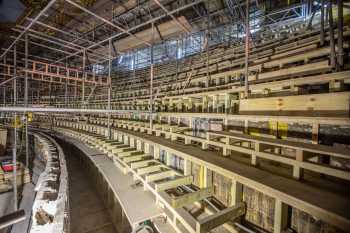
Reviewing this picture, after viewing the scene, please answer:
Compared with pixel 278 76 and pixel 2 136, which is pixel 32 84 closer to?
pixel 2 136

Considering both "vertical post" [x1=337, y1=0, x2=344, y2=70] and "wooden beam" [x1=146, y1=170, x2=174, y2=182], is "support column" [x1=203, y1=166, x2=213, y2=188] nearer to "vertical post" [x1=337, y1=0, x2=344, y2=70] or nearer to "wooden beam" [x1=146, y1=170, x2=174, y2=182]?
"wooden beam" [x1=146, y1=170, x2=174, y2=182]

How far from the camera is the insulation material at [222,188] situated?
260cm

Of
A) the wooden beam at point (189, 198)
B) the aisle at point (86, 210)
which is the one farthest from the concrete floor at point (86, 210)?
the wooden beam at point (189, 198)

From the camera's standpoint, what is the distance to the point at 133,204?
343cm

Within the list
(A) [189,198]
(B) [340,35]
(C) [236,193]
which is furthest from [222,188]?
(B) [340,35]

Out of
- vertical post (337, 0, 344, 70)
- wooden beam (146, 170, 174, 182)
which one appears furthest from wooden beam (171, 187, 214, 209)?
vertical post (337, 0, 344, 70)

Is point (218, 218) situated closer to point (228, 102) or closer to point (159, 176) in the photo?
point (159, 176)

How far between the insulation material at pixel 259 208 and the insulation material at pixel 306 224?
0.23 m

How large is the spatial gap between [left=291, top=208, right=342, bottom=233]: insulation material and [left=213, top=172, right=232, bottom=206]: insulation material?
0.84 m

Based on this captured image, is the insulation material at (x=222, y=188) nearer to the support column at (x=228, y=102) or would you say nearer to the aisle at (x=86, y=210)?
the support column at (x=228, y=102)

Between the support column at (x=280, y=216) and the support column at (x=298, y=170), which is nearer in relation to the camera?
the support column at (x=298, y=170)

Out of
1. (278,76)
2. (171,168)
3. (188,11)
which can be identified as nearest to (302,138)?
(278,76)

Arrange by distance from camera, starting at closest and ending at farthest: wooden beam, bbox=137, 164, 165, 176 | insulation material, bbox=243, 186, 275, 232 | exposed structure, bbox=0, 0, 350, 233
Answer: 1. exposed structure, bbox=0, 0, 350, 233
2. insulation material, bbox=243, 186, 275, 232
3. wooden beam, bbox=137, 164, 165, 176

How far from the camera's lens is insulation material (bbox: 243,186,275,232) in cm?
211
